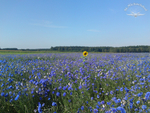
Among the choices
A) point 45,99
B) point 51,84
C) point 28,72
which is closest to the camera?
point 45,99

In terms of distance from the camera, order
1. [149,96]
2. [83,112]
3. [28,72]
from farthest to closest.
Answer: [28,72] < [83,112] < [149,96]

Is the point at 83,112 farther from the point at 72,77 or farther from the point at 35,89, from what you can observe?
the point at 72,77

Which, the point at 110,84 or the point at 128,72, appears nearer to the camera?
the point at 110,84

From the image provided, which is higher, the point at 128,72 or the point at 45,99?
the point at 128,72

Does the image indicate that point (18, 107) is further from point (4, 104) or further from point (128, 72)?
point (128, 72)

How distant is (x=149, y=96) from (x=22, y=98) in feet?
7.38

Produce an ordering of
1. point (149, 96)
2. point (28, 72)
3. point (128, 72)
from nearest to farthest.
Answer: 1. point (149, 96)
2. point (128, 72)
3. point (28, 72)

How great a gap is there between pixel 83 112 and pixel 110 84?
1.67 metres

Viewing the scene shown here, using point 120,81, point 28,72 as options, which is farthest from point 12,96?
point 120,81

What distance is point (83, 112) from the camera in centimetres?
187

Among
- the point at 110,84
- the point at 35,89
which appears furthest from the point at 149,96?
the point at 35,89

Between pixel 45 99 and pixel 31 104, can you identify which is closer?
pixel 31 104

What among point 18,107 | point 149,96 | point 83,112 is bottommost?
point 18,107

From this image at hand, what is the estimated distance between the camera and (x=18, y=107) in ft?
8.11
